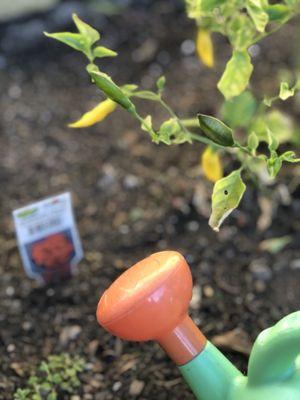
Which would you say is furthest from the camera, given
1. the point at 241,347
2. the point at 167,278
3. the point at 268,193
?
the point at 268,193

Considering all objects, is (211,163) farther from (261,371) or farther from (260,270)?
(261,371)

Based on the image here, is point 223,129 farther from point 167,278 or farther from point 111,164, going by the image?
point 111,164

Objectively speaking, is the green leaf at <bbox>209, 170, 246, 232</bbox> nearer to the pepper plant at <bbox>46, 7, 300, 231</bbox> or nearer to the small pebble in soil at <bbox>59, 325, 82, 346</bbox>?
the pepper plant at <bbox>46, 7, 300, 231</bbox>

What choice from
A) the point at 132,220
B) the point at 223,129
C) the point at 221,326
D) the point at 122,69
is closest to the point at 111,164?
the point at 132,220

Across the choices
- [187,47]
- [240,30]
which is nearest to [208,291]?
[240,30]

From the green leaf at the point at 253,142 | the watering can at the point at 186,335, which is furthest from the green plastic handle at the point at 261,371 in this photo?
the green leaf at the point at 253,142

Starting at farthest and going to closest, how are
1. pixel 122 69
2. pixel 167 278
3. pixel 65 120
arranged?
pixel 122 69 → pixel 65 120 → pixel 167 278

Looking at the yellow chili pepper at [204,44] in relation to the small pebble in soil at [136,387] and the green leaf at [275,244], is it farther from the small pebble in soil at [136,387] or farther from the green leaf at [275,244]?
the small pebble in soil at [136,387]
